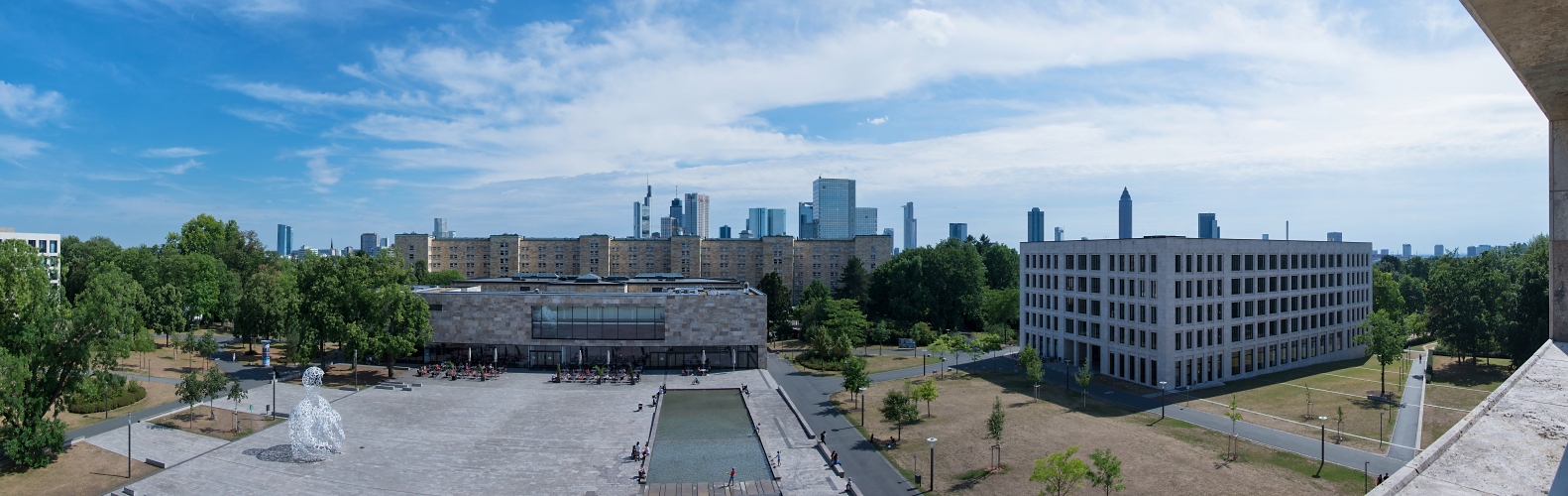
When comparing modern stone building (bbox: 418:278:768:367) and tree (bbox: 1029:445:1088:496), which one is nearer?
tree (bbox: 1029:445:1088:496)

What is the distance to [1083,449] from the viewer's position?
123ft

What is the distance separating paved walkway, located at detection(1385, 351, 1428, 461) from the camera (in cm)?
3675

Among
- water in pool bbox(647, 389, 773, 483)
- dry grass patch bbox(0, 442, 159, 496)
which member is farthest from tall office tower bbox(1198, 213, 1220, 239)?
dry grass patch bbox(0, 442, 159, 496)

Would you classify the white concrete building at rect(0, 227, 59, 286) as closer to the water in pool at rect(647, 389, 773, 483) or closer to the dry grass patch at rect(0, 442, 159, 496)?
the dry grass patch at rect(0, 442, 159, 496)

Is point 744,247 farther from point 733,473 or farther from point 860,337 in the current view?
point 733,473

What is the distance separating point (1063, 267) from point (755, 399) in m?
32.9

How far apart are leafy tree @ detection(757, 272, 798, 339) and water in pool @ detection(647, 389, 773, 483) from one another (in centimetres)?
3395

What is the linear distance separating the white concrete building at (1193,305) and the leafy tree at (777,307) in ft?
97.7

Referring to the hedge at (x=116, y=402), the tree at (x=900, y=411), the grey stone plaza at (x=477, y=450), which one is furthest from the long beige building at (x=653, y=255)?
the hedge at (x=116, y=402)

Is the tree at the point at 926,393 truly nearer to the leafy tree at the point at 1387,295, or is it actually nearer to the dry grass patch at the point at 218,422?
the dry grass patch at the point at 218,422

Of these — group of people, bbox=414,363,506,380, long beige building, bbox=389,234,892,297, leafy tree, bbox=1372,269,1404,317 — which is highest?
long beige building, bbox=389,234,892,297

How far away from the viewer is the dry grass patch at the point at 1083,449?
32.2 meters

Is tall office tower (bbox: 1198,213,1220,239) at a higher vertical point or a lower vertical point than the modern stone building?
higher

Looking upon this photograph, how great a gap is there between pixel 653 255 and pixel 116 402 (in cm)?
8167
